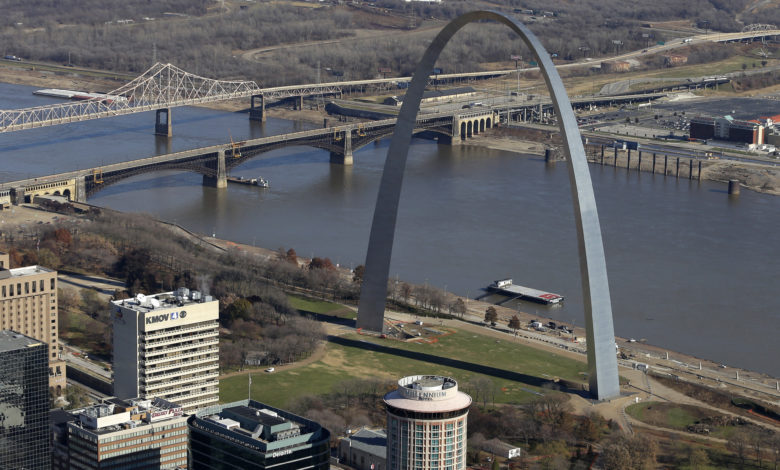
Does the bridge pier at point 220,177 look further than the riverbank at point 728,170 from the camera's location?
No

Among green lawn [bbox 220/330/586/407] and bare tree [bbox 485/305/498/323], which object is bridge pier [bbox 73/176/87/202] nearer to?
green lawn [bbox 220/330/586/407]

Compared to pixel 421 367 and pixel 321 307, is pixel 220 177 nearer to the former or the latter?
pixel 321 307

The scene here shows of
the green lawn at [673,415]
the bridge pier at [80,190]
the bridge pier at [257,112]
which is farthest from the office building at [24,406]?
the bridge pier at [257,112]

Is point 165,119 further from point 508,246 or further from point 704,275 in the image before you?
point 704,275

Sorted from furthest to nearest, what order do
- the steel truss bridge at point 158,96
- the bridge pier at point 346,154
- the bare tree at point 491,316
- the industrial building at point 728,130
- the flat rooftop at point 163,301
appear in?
the industrial building at point 728,130 < the steel truss bridge at point 158,96 < the bridge pier at point 346,154 < the bare tree at point 491,316 < the flat rooftop at point 163,301

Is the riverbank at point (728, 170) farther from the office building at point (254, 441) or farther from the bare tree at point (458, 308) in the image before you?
the office building at point (254, 441)

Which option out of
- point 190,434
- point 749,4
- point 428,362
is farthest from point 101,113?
point 749,4
